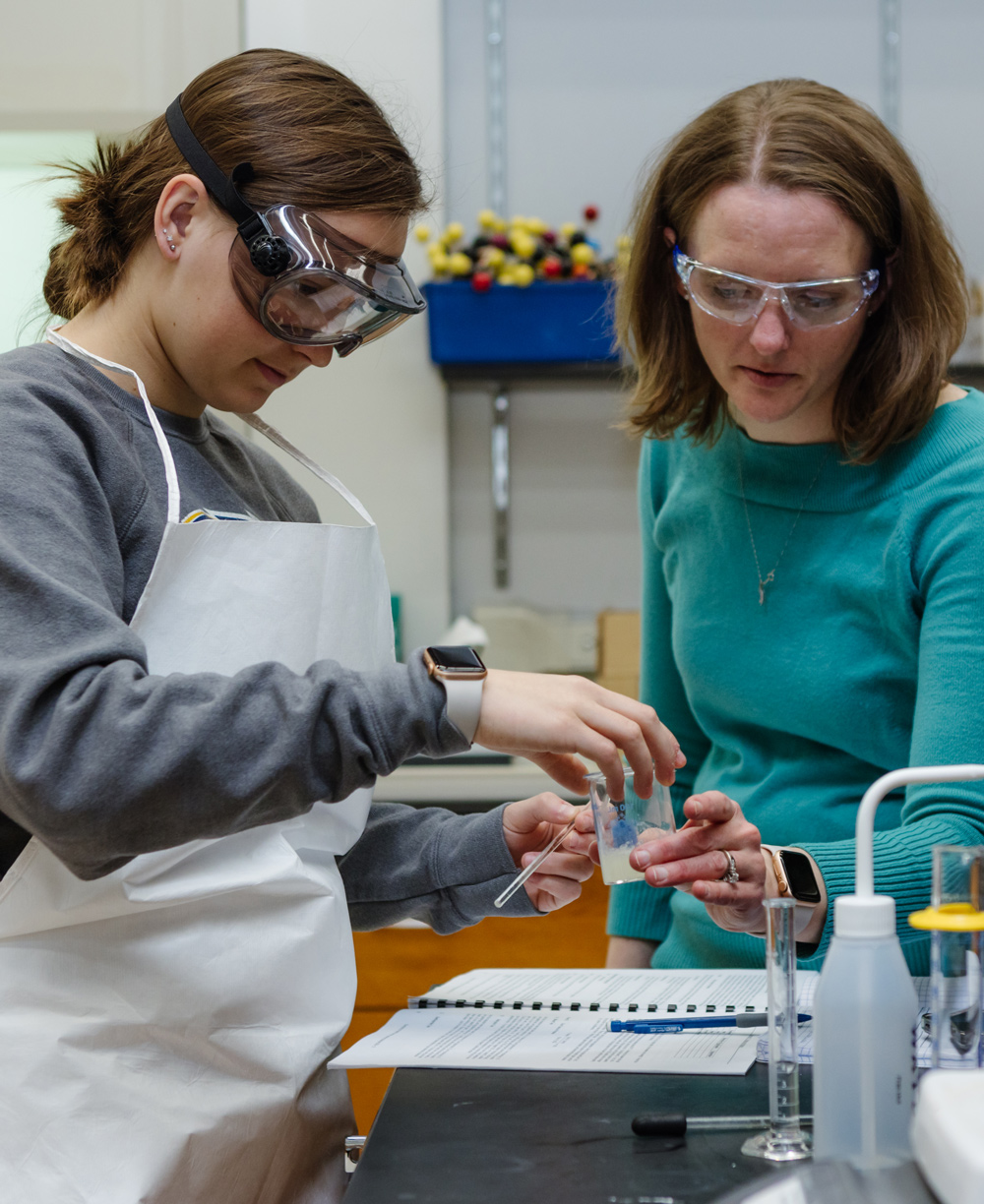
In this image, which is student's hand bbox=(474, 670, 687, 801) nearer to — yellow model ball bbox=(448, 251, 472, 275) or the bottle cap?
the bottle cap

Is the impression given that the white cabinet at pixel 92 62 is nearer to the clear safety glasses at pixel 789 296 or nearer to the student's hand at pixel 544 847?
the clear safety glasses at pixel 789 296

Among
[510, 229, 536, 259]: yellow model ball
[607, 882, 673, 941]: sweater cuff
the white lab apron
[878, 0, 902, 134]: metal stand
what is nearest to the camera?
the white lab apron

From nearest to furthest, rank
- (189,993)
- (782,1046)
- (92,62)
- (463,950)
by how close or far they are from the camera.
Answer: (782,1046)
(189,993)
(463,950)
(92,62)

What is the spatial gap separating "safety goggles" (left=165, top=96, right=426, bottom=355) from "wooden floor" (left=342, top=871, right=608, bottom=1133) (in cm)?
124

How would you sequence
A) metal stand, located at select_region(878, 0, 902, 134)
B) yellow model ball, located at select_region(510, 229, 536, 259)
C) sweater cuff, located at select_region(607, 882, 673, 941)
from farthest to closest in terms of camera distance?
1. metal stand, located at select_region(878, 0, 902, 134)
2. yellow model ball, located at select_region(510, 229, 536, 259)
3. sweater cuff, located at select_region(607, 882, 673, 941)

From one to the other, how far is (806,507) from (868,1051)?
2.57 ft

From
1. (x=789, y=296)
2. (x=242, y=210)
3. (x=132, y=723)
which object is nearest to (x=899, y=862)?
(x=789, y=296)

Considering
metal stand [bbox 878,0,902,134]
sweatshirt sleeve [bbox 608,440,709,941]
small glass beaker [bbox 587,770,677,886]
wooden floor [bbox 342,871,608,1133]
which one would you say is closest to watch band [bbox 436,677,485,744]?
small glass beaker [bbox 587,770,677,886]

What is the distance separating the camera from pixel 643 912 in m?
1.45

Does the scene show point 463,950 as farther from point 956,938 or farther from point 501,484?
point 956,938

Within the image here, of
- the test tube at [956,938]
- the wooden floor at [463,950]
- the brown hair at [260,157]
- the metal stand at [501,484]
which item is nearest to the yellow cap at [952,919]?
the test tube at [956,938]

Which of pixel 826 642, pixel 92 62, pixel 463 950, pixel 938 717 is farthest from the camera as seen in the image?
pixel 92 62

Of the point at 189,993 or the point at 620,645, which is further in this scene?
the point at 620,645

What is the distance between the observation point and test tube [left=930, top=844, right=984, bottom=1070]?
686 millimetres
